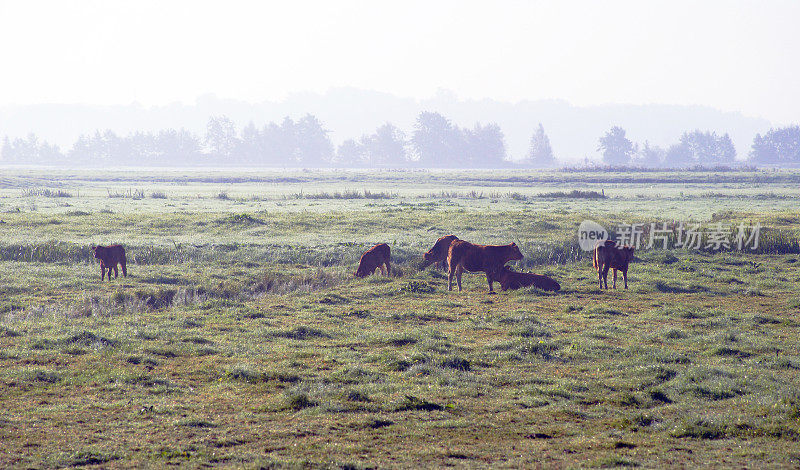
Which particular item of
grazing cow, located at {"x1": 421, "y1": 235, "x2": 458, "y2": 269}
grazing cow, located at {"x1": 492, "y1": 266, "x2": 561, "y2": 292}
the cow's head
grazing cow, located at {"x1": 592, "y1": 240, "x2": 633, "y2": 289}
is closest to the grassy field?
the cow's head

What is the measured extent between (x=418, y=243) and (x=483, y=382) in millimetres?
18524

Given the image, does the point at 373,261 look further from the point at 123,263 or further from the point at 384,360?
the point at 384,360

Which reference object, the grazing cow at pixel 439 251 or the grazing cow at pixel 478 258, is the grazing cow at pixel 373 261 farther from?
the grazing cow at pixel 478 258

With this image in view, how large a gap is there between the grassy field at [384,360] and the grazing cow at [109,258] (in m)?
0.59

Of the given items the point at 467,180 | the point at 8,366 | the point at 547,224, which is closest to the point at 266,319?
the point at 8,366

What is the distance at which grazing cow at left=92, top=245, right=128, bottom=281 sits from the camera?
24.3 m

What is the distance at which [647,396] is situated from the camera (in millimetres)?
12352

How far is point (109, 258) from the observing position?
24.5 metres

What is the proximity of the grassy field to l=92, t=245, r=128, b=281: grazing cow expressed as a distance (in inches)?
23.4

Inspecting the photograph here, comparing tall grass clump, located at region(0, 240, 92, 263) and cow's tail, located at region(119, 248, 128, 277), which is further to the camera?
tall grass clump, located at region(0, 240, 92, 263)

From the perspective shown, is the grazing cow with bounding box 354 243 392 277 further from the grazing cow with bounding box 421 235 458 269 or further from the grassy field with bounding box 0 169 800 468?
the grazing cow with bounding box 421 235 458 269

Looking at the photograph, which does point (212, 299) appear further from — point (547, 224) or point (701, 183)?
point (701, 183)

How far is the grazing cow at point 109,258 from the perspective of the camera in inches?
957

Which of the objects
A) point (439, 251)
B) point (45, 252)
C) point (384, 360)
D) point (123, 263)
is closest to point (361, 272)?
point (439, 251)
